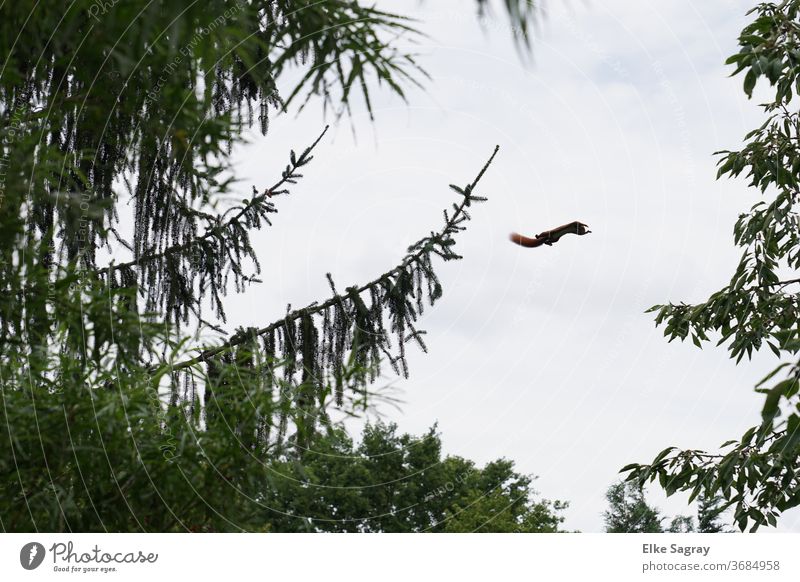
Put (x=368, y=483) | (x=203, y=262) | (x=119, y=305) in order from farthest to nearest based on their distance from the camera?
(x=368, y=483) → (x=203, y=262) → (x=119, y=305)

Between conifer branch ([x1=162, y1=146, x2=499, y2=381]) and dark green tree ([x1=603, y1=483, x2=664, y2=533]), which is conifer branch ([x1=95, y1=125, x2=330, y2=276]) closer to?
conifer branch ([x1=162, y1=146, x2=499, y2=381])

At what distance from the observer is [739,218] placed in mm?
4625

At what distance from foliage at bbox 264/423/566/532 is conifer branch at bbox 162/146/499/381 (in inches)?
18.8

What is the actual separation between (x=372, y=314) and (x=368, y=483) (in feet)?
8.18

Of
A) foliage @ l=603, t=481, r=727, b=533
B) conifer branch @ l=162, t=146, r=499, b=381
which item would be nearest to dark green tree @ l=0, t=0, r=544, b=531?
conifer branch @ l=162, t=146, r=499, b=381

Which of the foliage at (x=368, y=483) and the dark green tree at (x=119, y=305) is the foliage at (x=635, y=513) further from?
the dark green tree at (x=119, y=305)

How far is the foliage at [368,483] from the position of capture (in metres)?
2.71

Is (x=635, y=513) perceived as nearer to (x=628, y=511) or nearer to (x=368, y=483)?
(x=628, y=511)

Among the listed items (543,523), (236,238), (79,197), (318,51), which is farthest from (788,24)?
(543,523)

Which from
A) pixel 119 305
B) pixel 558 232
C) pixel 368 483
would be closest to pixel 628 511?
pixel 368 483

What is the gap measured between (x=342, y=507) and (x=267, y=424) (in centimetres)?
239

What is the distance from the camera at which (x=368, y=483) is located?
6.34 m

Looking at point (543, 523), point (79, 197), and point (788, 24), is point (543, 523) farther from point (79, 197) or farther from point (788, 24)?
point (79, 197)

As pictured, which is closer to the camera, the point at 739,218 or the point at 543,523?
the point at 739,218
